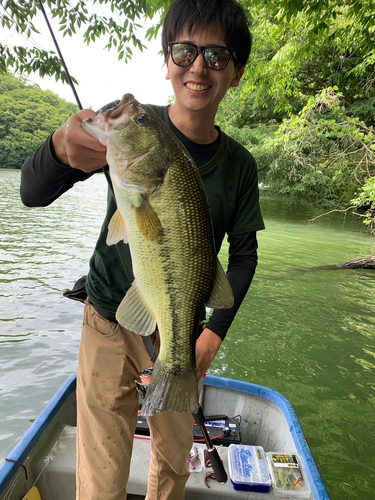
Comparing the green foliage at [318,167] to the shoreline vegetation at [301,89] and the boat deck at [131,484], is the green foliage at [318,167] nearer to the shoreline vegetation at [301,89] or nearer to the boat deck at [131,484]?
the shoreline vegetation at [301,89]

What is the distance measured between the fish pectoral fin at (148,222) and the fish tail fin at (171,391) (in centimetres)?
59

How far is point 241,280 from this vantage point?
2215 mm

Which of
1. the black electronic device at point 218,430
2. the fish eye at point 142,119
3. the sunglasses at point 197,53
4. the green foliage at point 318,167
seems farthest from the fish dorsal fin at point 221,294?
the green foliage at point 318,167

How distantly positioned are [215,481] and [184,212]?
93.7 inches

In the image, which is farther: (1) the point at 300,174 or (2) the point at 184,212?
(1) the point at 300,174

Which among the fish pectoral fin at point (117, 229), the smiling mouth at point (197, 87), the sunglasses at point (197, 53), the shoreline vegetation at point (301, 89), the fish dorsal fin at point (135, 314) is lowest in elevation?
the fish dorsal fin at point (135, 314)

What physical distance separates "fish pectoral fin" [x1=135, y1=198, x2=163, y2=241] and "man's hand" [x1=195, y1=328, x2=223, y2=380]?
777mm

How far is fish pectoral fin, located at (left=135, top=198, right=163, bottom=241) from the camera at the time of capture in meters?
1.49

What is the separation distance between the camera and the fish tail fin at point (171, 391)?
1.61 metres

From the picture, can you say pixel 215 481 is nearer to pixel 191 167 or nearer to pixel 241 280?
pixel 241 280

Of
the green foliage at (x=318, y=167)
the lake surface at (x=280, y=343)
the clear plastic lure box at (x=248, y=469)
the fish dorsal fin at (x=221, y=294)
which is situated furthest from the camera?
the green foliage at (x=318, y=167)

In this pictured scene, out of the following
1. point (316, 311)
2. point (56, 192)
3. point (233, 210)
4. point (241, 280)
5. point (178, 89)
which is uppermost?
point (178, 89)

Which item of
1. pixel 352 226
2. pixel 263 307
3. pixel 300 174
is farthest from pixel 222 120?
pixel 263 307

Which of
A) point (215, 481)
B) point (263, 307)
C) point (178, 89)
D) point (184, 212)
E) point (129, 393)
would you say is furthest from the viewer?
point (263, 307)
